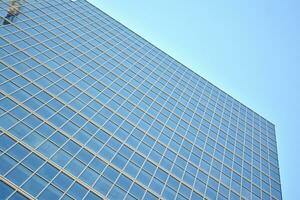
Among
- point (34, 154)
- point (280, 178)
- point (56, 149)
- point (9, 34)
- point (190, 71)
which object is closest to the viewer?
point (34, 154)

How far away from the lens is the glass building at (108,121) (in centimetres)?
3641

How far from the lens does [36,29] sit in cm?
5484

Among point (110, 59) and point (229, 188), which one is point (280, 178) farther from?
point (110, 59)

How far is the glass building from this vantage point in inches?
1433

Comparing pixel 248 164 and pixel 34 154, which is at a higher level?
pixel 248 164

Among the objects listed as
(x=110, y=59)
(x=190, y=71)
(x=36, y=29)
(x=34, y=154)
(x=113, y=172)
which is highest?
(x=190, y=71)

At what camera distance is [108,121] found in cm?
4694

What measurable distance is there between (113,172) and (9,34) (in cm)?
2339

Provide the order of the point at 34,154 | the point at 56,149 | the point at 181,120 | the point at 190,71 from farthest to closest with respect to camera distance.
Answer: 1. the point at 190,71
2. the point at 181,120
3. the point at 56,149
4. the point at 34,154

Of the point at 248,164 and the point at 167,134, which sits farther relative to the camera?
the point at 248,164

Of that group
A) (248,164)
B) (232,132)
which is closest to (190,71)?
(232,132)

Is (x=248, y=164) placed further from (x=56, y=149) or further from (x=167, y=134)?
(x=56, y=149)

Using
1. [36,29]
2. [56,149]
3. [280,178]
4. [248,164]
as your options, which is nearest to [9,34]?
[36,29]

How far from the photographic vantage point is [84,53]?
57.2 meters
